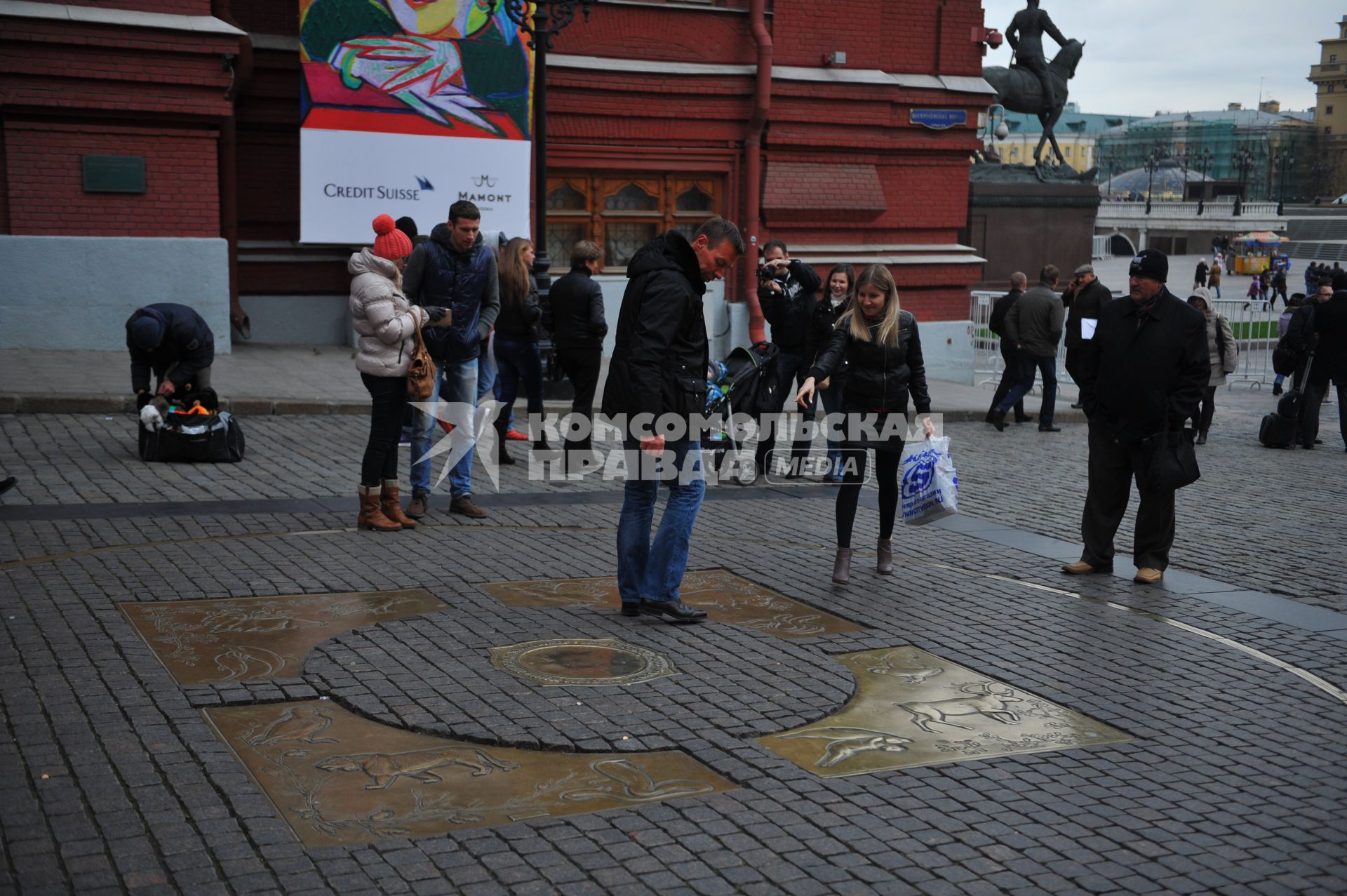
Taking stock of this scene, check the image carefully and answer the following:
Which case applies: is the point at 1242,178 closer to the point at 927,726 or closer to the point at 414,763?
the point at 927,726

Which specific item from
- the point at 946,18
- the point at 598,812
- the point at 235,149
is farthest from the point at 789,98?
the point at 598,812

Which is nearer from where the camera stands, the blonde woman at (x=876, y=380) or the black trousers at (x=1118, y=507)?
the blonde woman at (x=876, y=380)

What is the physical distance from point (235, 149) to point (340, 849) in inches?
566

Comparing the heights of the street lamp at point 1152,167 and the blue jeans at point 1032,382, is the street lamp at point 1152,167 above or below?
above

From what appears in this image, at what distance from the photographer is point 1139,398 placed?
8234 mm

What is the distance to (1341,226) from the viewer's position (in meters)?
74.4

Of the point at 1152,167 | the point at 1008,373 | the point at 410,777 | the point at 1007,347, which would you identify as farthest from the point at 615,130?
the point at 1152,167

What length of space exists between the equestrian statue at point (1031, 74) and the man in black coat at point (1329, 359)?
12.5m

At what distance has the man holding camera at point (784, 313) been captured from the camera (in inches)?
442

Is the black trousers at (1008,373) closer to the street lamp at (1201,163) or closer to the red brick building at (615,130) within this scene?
the red brick building at (615,130)

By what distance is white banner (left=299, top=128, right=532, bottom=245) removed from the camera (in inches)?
656

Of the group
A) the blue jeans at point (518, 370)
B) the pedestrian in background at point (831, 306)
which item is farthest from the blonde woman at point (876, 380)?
the blue jeans at point (518, 370)

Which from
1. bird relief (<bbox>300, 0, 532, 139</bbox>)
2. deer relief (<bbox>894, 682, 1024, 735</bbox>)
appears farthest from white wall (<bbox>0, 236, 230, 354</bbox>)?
deer relief (<bbox>894, 682, 1024, 735</bbox>)

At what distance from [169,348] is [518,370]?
273cm
